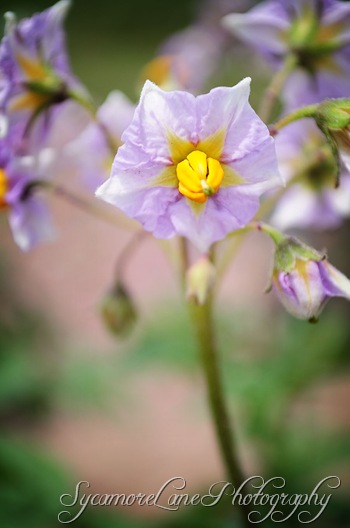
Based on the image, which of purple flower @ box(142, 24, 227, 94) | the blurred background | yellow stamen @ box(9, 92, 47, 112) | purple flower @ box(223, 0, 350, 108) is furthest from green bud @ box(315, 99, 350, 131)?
purple flower @ box(142, 24, 227, 94)

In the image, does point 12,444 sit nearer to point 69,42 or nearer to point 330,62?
point 330,62

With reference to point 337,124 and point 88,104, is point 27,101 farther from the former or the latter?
point 337,124

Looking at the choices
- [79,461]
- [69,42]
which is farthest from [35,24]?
[69,42]

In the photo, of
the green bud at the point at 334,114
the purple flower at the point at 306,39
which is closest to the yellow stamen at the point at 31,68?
the purple flower at the point at 306,39

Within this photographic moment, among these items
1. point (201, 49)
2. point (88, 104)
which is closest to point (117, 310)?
point (88, 104)

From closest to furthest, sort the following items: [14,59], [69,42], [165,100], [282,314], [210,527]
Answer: [165,100] → [14,59] → [210,527] → [282,314] → [69,42]

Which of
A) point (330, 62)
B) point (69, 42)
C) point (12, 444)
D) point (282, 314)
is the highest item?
point (330, 62)
